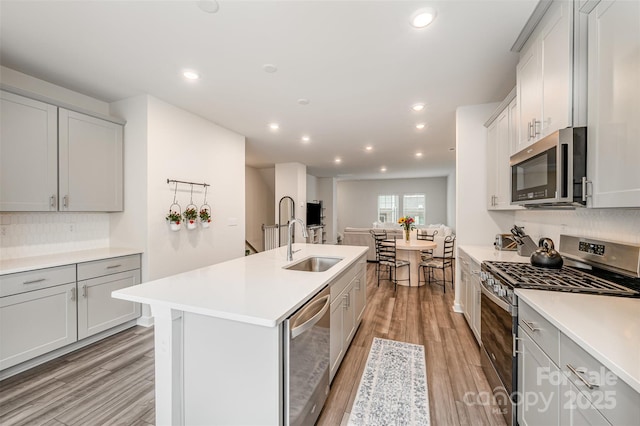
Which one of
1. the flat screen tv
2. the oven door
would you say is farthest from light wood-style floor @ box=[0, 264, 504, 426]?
the flat screen tv

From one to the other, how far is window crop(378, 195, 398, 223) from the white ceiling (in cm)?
767

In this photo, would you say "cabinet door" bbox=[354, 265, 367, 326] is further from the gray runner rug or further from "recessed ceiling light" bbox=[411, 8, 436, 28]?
"recessed ceiling light" bbox=[411, 8, 436, 28]

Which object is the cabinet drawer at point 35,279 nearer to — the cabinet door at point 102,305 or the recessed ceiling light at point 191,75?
the cabinet door at point 102,305

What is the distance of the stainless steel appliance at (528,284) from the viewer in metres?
1.41

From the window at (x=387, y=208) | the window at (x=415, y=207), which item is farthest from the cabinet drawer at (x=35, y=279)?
the window at (x=415, y=207)

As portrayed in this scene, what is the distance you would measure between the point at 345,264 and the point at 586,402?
4.97 feet

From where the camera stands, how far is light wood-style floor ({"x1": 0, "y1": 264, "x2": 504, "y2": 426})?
5.66ft

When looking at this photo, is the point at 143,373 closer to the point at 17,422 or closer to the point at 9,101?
the point at 17,422

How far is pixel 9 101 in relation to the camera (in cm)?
230

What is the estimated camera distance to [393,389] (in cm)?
198

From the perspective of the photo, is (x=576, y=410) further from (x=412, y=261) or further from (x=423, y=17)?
(x=412, y=261)

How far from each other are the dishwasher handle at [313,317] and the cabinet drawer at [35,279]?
2477 millimetres

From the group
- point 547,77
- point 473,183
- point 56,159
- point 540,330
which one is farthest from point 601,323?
point 56,159

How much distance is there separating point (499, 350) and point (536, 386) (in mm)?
470
